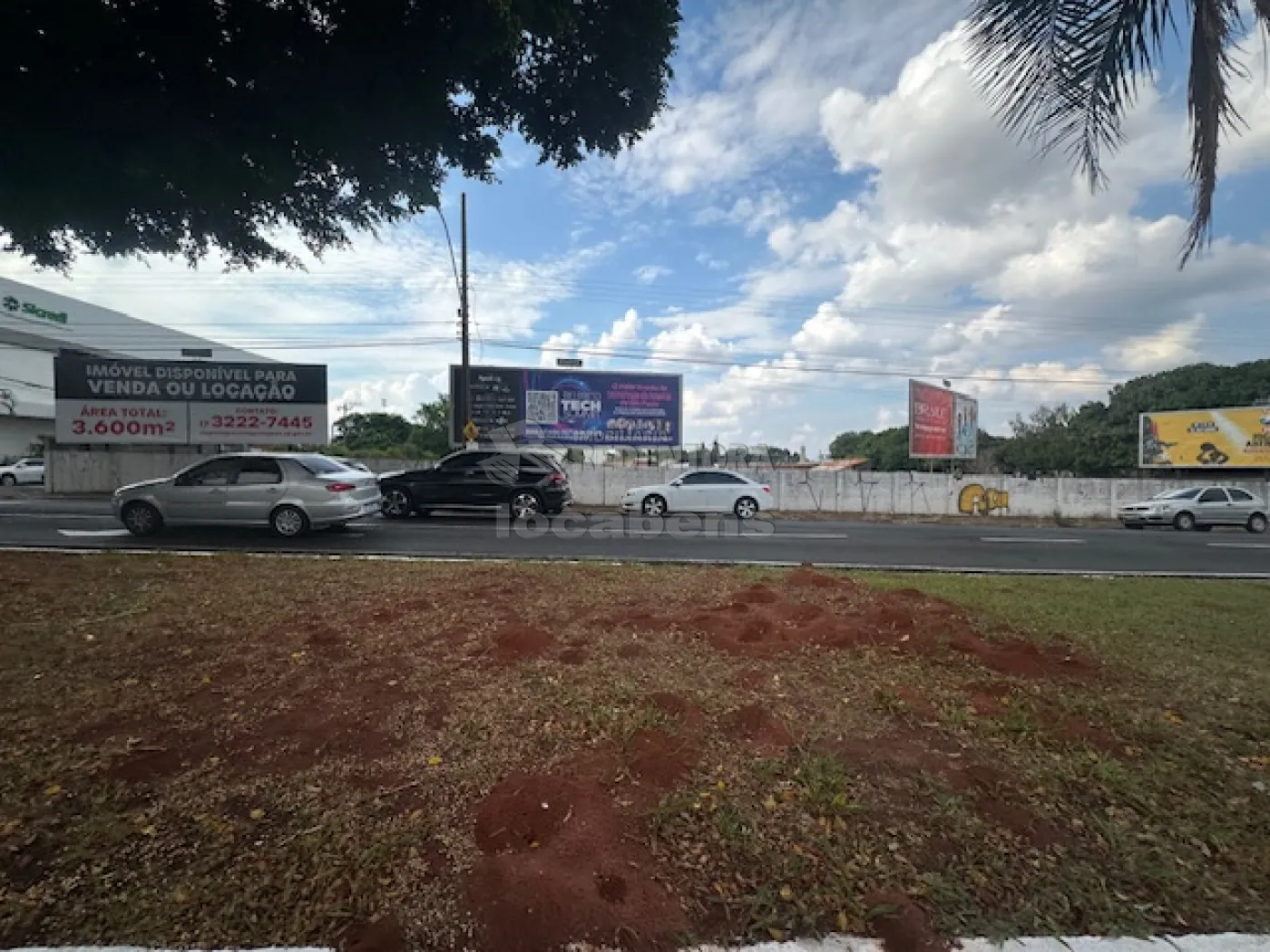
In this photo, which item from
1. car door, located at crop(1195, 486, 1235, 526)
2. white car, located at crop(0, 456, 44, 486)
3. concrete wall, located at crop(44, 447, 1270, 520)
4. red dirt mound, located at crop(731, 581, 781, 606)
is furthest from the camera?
white car, located at crop(0, 456, 44, 486)

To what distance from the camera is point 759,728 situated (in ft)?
10.2

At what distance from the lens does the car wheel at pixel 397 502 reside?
47.9ft

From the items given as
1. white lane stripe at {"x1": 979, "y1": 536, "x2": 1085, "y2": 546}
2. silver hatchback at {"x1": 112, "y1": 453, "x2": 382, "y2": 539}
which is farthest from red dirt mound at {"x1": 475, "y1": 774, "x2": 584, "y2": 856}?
white lane stripe at {"x1": 979, "y1": 536, "x2": 1085, "y2": 546}

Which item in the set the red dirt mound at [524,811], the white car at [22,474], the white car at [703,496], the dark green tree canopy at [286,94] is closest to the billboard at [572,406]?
the white car at [703,496]

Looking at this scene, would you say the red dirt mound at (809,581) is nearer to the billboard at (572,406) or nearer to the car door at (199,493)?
the car door at (199,493)

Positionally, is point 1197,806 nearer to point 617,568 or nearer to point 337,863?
point 337,863

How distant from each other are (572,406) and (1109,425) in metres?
51.7

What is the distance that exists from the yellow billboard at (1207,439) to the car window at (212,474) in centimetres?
4620

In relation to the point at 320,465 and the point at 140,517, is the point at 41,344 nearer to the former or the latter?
the point at 140,517

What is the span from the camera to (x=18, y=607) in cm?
496

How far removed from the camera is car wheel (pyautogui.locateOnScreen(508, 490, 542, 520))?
47.6 feet

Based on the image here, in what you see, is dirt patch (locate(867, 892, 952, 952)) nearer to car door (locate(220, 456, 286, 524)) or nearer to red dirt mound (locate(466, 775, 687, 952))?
red dirt mound (locate(466, 775, 687, 952))

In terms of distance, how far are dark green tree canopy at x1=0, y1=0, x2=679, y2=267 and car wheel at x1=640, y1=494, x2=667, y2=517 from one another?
11.3m

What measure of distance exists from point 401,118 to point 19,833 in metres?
6.14
